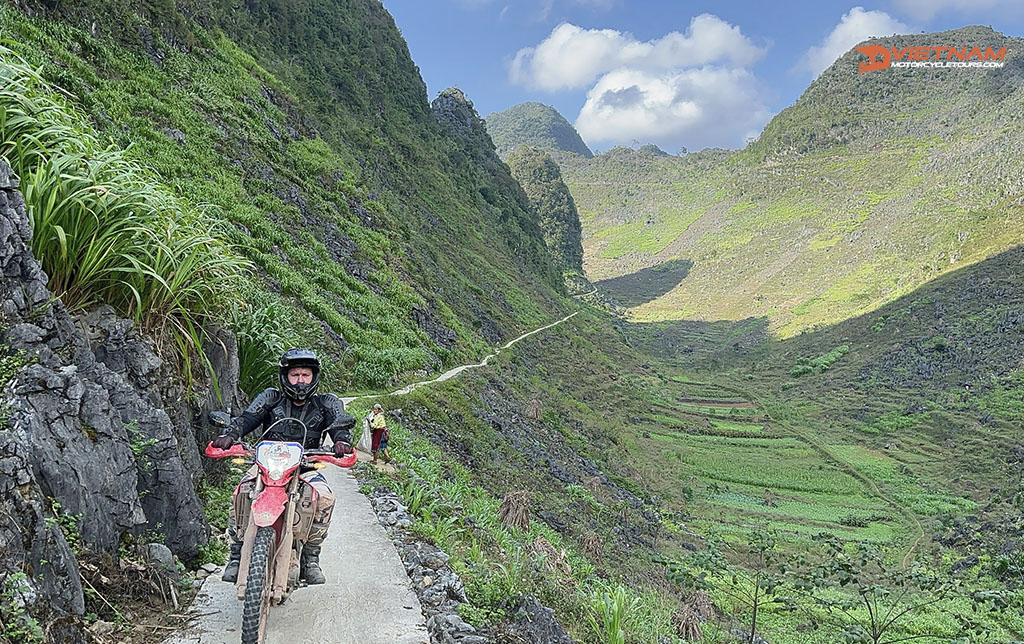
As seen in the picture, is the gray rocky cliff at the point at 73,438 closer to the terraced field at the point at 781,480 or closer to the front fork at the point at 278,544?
the front fork at the point at 278,544

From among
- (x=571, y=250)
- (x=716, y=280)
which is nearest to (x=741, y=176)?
(x=716, y=280)

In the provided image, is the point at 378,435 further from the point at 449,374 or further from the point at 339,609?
the point at 449,374

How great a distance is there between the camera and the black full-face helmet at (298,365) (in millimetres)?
4520

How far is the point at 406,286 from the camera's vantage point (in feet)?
98.0

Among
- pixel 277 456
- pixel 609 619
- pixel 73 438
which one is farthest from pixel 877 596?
pixel 73 438

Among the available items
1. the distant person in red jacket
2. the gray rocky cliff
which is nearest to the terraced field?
the distant person in red jacket

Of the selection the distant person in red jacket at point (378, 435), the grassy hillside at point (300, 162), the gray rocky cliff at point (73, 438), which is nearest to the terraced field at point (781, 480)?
the grassy hillside at point (300, 162)

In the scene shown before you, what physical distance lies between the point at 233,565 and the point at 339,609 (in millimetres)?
911

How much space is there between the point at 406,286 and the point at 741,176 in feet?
599

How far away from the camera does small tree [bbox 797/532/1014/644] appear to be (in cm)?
1291

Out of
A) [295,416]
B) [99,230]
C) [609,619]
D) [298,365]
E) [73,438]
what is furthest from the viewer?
[609,619]

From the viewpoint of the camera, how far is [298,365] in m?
4.55

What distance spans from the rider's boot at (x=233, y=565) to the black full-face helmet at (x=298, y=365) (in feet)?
3.50

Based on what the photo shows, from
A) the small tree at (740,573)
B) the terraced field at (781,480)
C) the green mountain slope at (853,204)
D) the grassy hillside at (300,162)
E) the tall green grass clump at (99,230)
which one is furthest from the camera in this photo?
the green mountain slope at (853,204)
